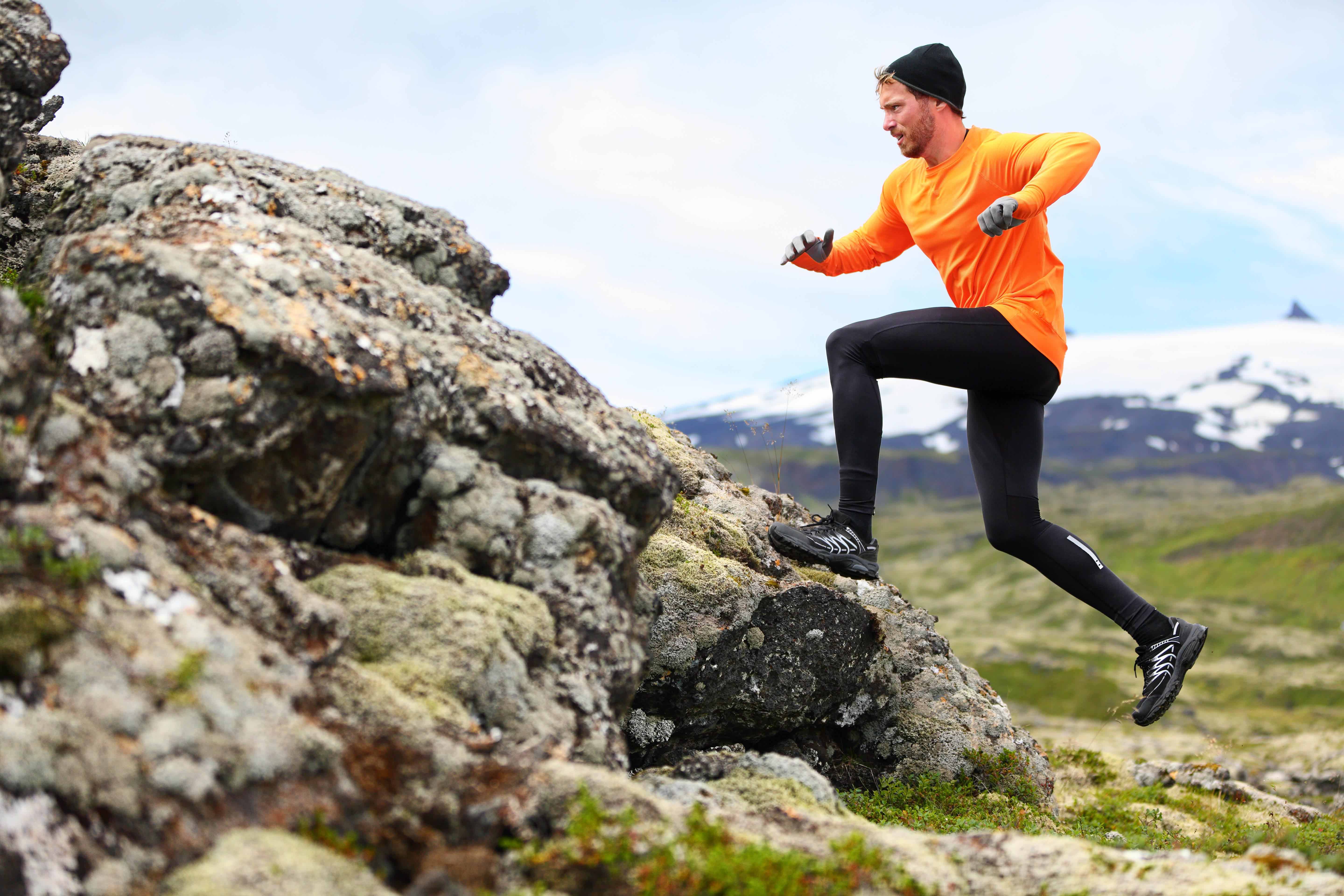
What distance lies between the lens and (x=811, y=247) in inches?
392

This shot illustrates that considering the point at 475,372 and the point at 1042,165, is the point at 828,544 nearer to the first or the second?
the point at 1042,165

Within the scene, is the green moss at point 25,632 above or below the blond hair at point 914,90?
below

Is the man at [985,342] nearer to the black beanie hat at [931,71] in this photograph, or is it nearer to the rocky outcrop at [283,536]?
the black beanie hat at [931,71]

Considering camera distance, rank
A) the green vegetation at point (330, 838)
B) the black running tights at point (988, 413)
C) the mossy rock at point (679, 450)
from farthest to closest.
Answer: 1. the mossy rock at point (679, 450)
2. the black running tights at point (988, 413)
3. the green vegetation at point (330, 838)

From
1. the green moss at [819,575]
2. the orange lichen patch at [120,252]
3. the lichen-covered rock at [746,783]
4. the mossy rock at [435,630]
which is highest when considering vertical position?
the orange lichen patch at [120,252]

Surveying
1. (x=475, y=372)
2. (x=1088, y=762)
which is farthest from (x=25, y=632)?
(x=1088, y=762)

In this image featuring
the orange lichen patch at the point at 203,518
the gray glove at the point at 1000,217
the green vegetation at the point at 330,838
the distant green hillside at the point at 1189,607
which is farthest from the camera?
the distant green hillside at the point at 1189,607

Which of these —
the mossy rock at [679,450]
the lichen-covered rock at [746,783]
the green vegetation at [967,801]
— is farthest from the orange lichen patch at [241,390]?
the green vegetation at [967,801]

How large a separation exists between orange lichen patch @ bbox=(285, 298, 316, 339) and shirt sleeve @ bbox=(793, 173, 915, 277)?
550 cm

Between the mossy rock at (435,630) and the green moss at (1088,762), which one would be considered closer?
the mossy rock at (435,630)

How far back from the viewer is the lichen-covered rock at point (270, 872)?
3.84m

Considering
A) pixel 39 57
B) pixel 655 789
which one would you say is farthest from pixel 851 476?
pixel 39 57

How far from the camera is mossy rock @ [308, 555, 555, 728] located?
540cm

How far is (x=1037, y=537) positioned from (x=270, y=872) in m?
7.38
